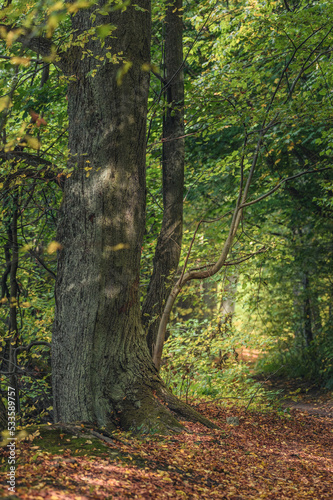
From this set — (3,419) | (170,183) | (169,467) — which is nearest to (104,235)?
(3,419)

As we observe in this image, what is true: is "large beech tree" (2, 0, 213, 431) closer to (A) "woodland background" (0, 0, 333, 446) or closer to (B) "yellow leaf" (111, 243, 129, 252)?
(B) "yellow leaf" (111, 243, 129, 252)

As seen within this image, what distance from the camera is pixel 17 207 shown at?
16.5 feet

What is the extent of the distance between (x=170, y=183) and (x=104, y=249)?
2.55 meters

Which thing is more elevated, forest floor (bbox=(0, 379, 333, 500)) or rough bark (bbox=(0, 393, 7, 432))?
rough bark (bbox=(0, 393, 7, 432))

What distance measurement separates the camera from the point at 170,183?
239 inches

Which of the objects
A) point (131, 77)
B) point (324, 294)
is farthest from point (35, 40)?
point (324, 294)

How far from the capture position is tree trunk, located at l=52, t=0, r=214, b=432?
368 centimetres

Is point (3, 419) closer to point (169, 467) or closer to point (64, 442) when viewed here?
point (64, 442)

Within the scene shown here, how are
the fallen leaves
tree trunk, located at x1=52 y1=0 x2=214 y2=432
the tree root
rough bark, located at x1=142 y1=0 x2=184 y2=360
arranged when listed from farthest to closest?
rough bark, located at x1=142 y1=0 x2=184 y2=360, the tree root, tree trunk, located at x1=52 y1=0 x2=214 y2=432, the fallen leaves

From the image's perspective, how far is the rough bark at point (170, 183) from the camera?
567 centimetres

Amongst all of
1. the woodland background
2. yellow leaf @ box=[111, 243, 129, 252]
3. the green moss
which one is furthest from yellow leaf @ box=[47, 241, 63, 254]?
the green moss

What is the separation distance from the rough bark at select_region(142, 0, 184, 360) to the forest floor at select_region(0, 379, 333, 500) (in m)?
1.86

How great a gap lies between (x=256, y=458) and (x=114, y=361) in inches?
60.8

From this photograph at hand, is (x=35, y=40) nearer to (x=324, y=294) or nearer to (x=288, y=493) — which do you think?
(x=288, y=493)
